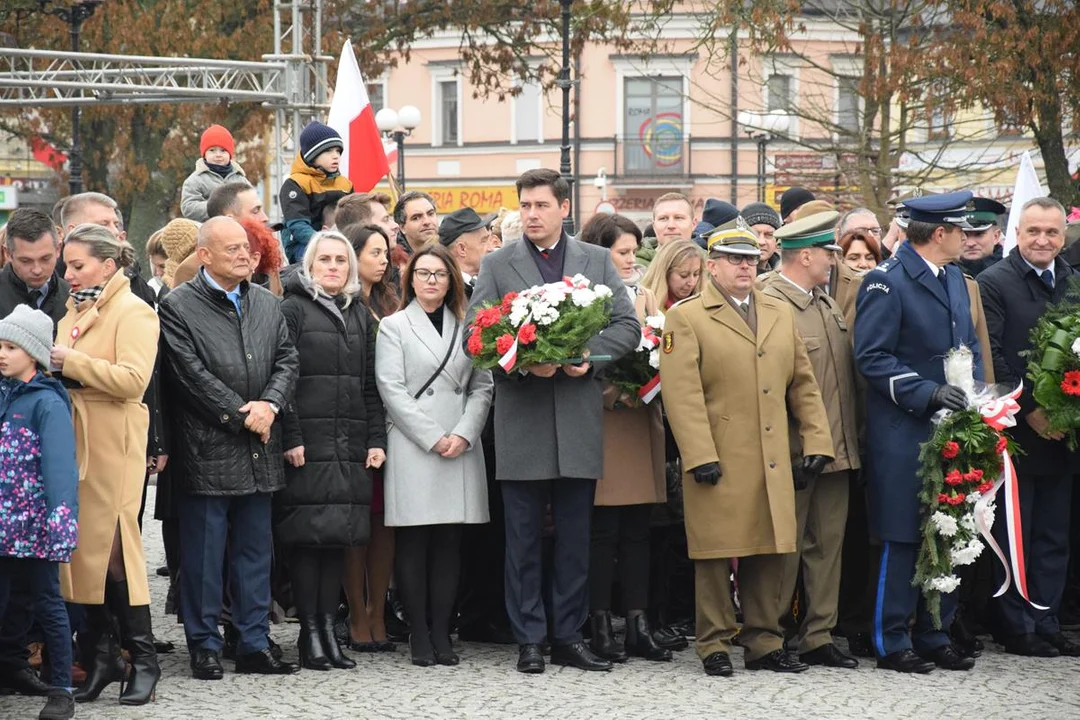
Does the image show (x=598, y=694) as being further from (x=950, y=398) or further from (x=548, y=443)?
(x=950, y=398)

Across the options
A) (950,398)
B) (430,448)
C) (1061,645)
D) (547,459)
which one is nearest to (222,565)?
(430,448)

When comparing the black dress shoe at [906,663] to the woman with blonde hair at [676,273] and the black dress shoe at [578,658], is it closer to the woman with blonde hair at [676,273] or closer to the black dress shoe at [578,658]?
the black dress shoe at [578,658]

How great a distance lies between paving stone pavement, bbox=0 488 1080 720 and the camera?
7.13m

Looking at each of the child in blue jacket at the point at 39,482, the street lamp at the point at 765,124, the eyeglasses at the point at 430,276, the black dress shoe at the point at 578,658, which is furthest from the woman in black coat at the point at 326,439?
the street lamp at the point at 765,124

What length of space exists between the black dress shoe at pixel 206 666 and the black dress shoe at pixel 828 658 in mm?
2919

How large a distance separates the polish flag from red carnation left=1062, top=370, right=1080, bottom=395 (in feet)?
23.1

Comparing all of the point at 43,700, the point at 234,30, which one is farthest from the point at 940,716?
the point at 234,30

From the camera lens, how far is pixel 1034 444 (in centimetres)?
874

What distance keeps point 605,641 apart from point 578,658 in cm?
27

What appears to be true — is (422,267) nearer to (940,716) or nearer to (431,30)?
(940,716)

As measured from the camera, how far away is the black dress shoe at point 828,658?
821cm

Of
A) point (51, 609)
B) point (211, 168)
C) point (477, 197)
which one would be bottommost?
point (51, 609)

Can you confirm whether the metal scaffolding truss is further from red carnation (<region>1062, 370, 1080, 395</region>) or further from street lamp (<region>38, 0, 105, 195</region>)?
red carnation (<region>1062, 370, 1080, 395</region>)

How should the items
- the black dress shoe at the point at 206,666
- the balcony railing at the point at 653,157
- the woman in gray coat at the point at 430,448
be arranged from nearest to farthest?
1. the black dress shoe at the point at 206,666
2. the woman in gray coat at the point at 430,448
3. the balcony railing at the point at 653,157
